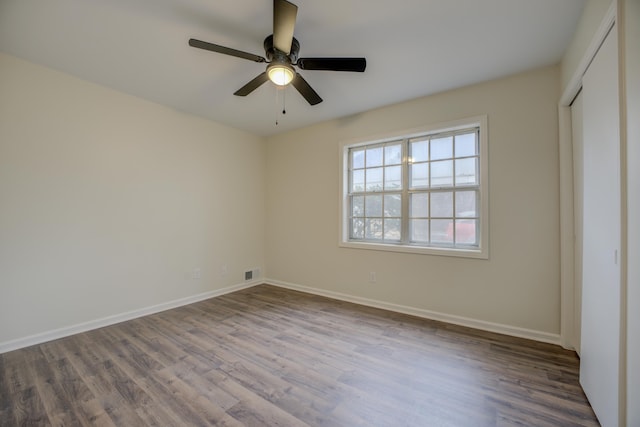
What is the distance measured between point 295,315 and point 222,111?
113 inches

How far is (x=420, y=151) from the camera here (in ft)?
10.5

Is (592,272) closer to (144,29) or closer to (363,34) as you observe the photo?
(363,34)

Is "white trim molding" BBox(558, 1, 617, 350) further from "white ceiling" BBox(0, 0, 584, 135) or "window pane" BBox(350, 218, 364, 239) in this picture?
"window pane" BBox(350, 218, 364, 239)

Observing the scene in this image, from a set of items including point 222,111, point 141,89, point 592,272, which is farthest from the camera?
point 222,111

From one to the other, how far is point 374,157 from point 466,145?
1.15 m

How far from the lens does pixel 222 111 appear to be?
3.46 metres

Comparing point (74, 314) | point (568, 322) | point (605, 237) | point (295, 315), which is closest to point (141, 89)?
point (74, 314)

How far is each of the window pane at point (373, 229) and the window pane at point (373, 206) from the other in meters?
0.09

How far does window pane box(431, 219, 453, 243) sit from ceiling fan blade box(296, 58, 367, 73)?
2.01 metres

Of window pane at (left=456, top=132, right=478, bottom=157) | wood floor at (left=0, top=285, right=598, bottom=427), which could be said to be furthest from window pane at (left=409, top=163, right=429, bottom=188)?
wood floor at (left=0, top=285, right=598, bottom=427)

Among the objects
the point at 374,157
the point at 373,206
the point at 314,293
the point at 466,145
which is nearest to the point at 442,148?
the point at 466,145

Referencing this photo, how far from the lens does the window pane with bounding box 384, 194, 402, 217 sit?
11.0ft

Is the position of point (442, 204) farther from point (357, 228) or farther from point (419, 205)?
point (357, 228)

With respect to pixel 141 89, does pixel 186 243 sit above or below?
below
